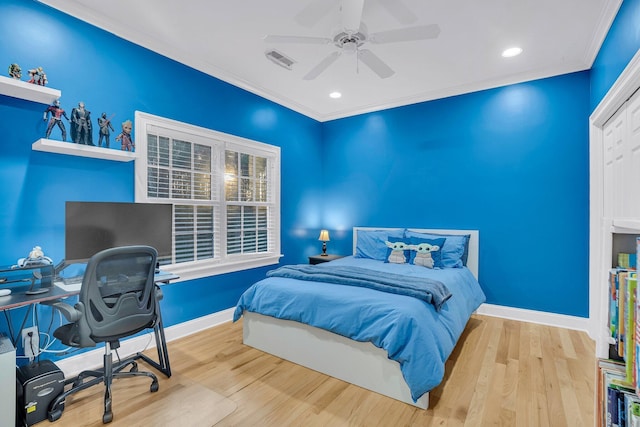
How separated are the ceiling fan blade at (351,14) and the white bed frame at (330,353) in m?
2.24

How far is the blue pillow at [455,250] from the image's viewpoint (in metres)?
3.65

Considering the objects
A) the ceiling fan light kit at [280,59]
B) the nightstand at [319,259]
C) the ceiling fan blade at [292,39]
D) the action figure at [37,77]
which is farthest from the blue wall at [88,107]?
the ceiling fan blade at [292,39]

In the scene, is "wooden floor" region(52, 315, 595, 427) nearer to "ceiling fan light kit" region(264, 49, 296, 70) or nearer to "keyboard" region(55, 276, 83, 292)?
"keyboard" region(55, 276, 83, 292)

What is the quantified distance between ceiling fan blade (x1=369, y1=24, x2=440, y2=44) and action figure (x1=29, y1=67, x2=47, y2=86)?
236 cm

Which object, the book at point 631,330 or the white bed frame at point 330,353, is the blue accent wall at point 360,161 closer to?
the white bed frame at point 330,353

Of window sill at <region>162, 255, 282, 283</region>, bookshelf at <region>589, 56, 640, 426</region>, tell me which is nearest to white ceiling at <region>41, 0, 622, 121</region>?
bookshelf at <region>589, 56, 640, 426</region>

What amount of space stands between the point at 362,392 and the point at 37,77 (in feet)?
10.5

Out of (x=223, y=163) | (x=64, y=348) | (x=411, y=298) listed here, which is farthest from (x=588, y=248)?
(x=64, y=348)

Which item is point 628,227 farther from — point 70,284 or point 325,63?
point 70,284

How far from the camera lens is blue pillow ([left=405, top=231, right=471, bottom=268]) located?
3.65 m

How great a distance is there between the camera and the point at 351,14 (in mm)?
2045

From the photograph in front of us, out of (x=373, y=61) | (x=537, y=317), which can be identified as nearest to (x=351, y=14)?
(x=373, y=61)

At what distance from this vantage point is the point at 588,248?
329 cm

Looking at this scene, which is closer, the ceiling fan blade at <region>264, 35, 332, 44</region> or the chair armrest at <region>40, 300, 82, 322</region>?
the chair armrest at <region>40, 300, 82, 322</region>
